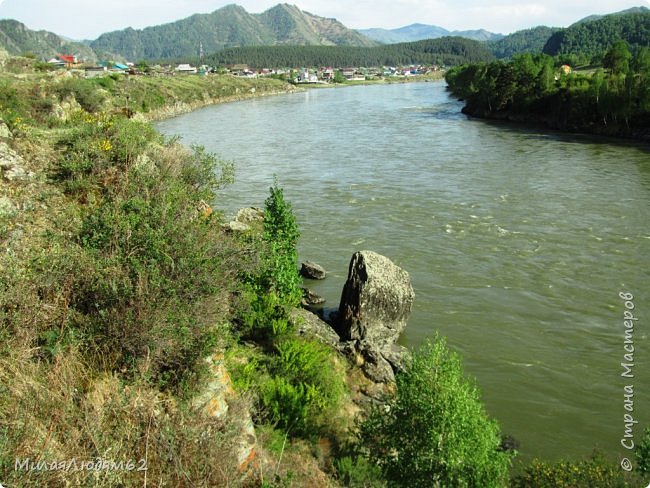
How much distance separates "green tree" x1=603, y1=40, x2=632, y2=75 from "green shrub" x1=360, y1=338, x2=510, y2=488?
190 feet

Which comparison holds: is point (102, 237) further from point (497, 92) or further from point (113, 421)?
point (497, 92)

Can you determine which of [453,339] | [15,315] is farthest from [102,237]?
[453,339]

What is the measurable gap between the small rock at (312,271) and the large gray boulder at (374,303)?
11.4 feet

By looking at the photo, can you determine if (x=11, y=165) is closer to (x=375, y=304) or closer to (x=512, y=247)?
(x=375, y=304)

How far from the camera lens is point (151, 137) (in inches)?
707

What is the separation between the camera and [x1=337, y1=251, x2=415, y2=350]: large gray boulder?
13273 millimetres

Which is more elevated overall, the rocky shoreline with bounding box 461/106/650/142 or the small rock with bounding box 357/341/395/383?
the rocky shoreline with bounding box 461/106/650/142

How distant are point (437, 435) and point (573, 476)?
2.76m

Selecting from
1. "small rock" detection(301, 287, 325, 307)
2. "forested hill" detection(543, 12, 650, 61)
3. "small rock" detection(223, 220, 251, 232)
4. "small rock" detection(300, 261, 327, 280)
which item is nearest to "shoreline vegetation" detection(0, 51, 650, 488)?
"small rock" detection(301, 287, 325, 307)

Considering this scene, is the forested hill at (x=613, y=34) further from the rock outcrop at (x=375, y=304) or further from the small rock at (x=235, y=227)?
the rock outcrop at (x=375, y=304)

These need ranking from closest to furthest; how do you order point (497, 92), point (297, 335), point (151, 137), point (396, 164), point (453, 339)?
point (297, 335), point (453, 339), point (151, 137), point (396, 164), point (497, 92)

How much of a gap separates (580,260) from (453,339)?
24.7ft

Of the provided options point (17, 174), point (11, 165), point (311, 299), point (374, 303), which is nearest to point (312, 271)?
point (311, 299)

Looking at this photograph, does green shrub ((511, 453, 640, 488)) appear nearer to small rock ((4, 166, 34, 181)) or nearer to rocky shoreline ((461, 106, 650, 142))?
small rock ((4, 166, 34, 181))
